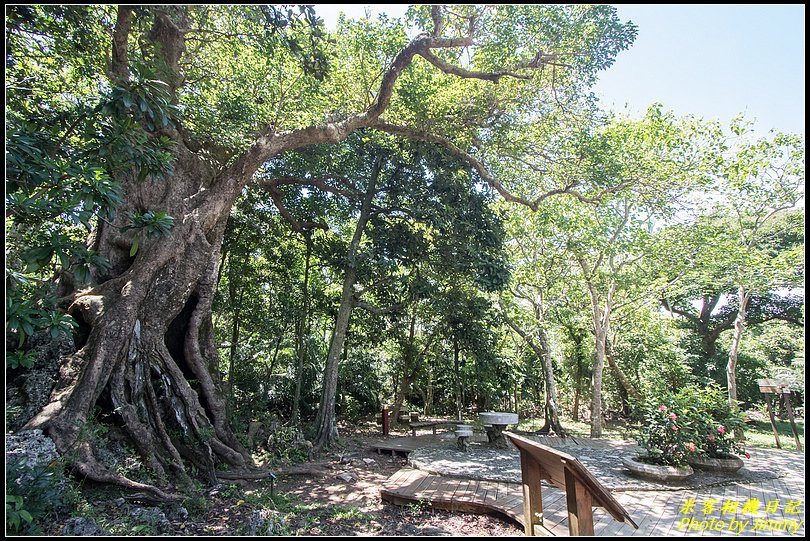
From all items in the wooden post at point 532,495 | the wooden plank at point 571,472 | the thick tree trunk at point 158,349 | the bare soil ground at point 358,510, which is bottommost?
the bare soil ground at point 358,510

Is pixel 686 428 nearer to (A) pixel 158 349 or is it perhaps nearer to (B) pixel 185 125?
(A) pixel 158 349

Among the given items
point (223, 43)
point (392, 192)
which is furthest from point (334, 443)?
point (223, 43)

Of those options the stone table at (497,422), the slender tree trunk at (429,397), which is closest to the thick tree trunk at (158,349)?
the stone table at (497,422)

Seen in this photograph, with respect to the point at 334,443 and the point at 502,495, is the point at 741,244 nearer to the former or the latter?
the point at 502,495

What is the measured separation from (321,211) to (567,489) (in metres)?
8.78

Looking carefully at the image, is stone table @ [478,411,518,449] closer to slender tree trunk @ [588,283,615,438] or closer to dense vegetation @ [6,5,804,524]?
dense vegetation @ [6,5,804,524]

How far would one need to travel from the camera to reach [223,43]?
22.0 feet

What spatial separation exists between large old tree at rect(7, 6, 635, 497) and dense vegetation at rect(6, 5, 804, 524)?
0.13ft

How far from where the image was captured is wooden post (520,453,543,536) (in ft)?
12.1

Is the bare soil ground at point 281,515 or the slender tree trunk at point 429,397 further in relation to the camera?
the slender tree trunk at point 429,397

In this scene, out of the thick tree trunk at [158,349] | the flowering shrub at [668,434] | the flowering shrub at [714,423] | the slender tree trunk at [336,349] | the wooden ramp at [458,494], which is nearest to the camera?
the wooden ramp at [458,494]

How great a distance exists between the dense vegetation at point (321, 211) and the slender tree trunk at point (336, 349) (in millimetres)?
66

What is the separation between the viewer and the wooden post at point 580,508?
2945 millimetres

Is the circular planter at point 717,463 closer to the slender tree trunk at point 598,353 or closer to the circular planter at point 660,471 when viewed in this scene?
the circular planter at point 660,471
